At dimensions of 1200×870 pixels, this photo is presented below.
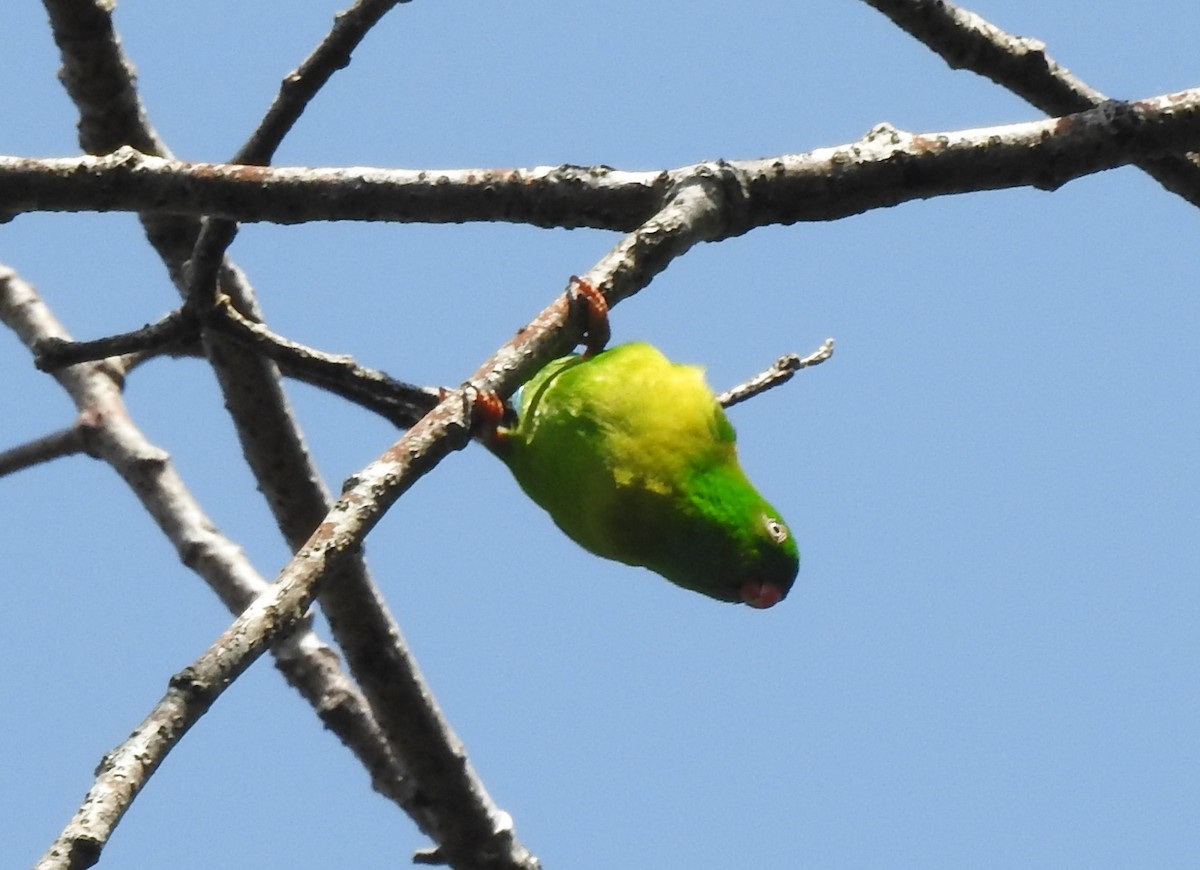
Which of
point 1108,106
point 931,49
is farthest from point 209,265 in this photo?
point 1108,106

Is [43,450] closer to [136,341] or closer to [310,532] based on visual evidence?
[310,532]

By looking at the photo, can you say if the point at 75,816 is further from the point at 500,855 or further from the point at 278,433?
the point at 500,855

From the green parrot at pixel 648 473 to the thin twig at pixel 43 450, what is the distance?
72.7 inches

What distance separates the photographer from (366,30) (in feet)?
11.0

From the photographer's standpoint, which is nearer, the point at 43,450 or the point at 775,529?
the point at 775,529

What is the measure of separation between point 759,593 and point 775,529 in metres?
0.22

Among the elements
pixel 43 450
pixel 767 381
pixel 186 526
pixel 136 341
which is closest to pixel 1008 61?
pixel 767 381

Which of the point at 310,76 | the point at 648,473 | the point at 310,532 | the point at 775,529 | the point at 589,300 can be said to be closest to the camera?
the point at 589,300

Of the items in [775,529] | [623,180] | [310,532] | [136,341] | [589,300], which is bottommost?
[589,300]

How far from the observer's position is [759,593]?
14.1 feet

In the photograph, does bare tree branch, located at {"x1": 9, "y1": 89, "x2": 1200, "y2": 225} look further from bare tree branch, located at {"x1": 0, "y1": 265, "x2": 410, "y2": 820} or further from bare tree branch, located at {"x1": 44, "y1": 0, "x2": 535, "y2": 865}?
bare tree branch, located at {"x1": 0, "y1": 265, "x2": 410, "y2": 820}

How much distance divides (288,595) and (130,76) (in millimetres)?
2457

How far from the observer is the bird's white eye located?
4.27 metres

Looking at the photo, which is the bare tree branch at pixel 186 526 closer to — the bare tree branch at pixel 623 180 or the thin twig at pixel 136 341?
the thin twig at pixel 136 341
